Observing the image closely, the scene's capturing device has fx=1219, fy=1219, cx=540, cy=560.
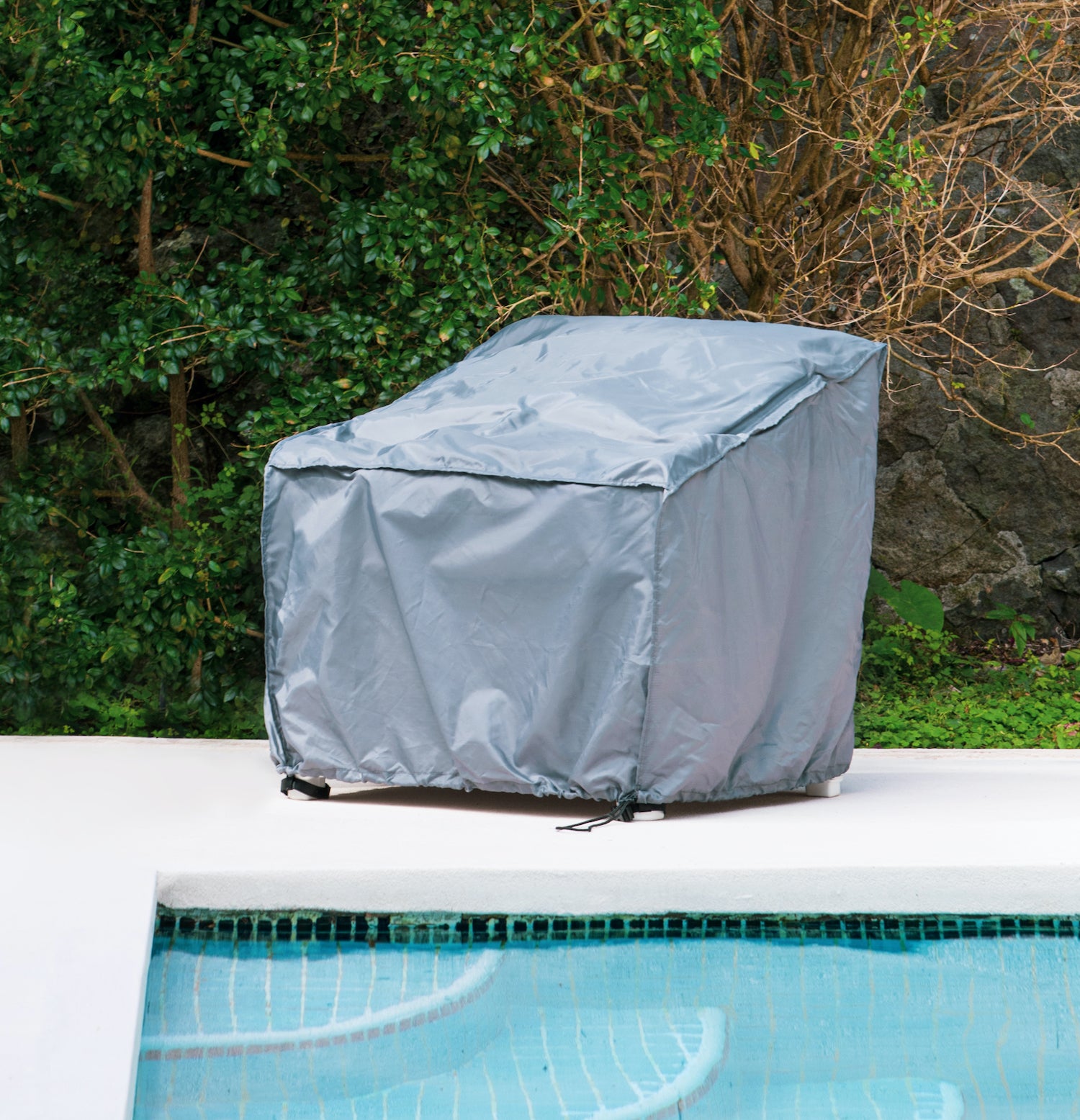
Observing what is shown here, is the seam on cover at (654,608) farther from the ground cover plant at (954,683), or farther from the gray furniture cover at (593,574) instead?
the ground cover plant at (954,683)

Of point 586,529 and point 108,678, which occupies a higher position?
point 586,529

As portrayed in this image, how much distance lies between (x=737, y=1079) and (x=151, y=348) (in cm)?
290

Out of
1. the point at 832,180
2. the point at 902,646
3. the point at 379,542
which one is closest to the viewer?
the point at 379,542

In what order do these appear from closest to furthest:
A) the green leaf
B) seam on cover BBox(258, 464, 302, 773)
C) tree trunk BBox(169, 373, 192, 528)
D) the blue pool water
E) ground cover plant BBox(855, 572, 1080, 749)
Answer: the blue pool water, seam on cover BBox(258, 464, 302, 773), tree trunk BBox(169, 373, 192, 528), ground cover plant BBox(855, 572, 1080, 749), the green leaf

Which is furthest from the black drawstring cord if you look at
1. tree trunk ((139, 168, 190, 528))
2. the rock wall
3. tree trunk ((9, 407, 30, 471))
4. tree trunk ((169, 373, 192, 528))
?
the rock wall

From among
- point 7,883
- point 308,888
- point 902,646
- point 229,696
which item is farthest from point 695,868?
point 902,646

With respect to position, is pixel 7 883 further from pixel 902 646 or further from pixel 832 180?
pixel 902 646

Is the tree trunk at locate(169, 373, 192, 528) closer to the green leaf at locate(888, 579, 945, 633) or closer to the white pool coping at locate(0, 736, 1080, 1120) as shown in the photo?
the white pool coping at locate(0, 736, 1080, 1120)

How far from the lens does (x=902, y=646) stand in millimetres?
5805

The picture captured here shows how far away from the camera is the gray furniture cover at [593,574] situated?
257cm

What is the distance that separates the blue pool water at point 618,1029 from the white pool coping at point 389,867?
0.09 meters

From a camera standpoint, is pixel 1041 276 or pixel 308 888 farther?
pixel 1041 276

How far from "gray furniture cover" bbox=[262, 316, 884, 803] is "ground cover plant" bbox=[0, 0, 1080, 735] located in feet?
3.72

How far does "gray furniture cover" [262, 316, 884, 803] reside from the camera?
8.45 ft
